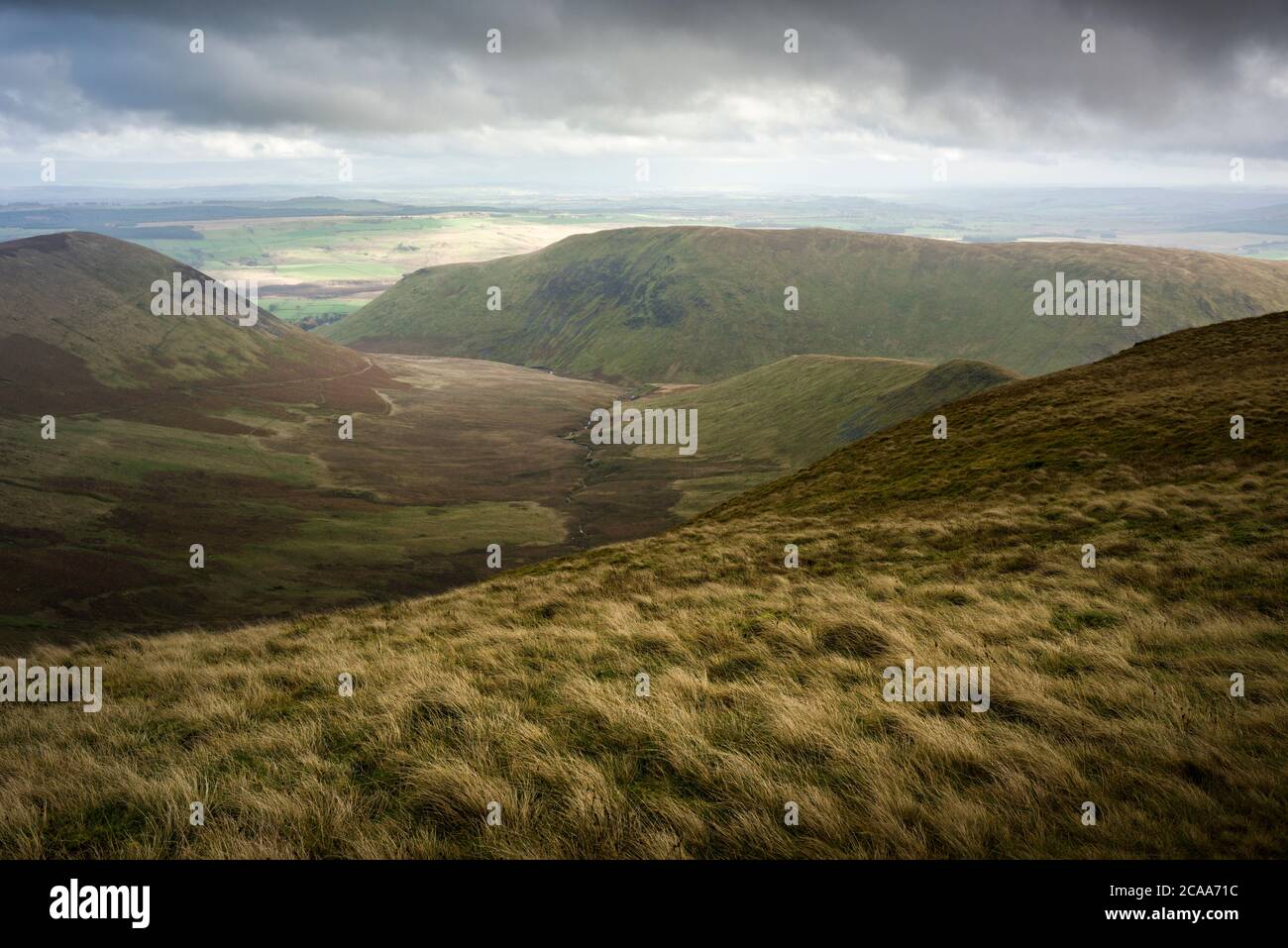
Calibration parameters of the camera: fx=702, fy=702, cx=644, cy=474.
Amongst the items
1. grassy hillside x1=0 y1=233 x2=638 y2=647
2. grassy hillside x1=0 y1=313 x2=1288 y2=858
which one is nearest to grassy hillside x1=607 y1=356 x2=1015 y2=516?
grassy hillside x1=0 y1=233 x2=638 y2=647

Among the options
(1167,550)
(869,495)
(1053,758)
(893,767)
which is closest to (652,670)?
(893,767)

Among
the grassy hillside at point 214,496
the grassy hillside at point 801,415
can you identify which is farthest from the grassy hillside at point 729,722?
the grassy hillside at point 801,415

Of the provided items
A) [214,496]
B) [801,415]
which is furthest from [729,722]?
[801,415]

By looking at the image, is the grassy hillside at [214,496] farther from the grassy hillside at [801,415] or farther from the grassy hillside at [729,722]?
the grassy hillside at [729,722]

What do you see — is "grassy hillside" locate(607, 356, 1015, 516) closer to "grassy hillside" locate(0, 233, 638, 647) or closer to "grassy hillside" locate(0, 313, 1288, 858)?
"grassy hillside" locate(0, 233, 638, 647)

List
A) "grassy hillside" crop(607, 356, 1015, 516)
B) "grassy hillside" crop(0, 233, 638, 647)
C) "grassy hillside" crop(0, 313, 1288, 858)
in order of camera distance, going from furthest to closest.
A: "grassy hillside" crop(607, 356, 1015, 516) < "grassy hillside" crop(0, 233, 638, 647) < "grassy hillside" crop(0, 313, 1288, 858)

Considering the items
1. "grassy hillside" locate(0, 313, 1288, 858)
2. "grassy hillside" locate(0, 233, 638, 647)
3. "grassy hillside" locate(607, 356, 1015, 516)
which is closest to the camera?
"grassy hillside" locate(0, 313, 1288, 858)

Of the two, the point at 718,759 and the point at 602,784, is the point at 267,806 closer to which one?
the point at 602,784
